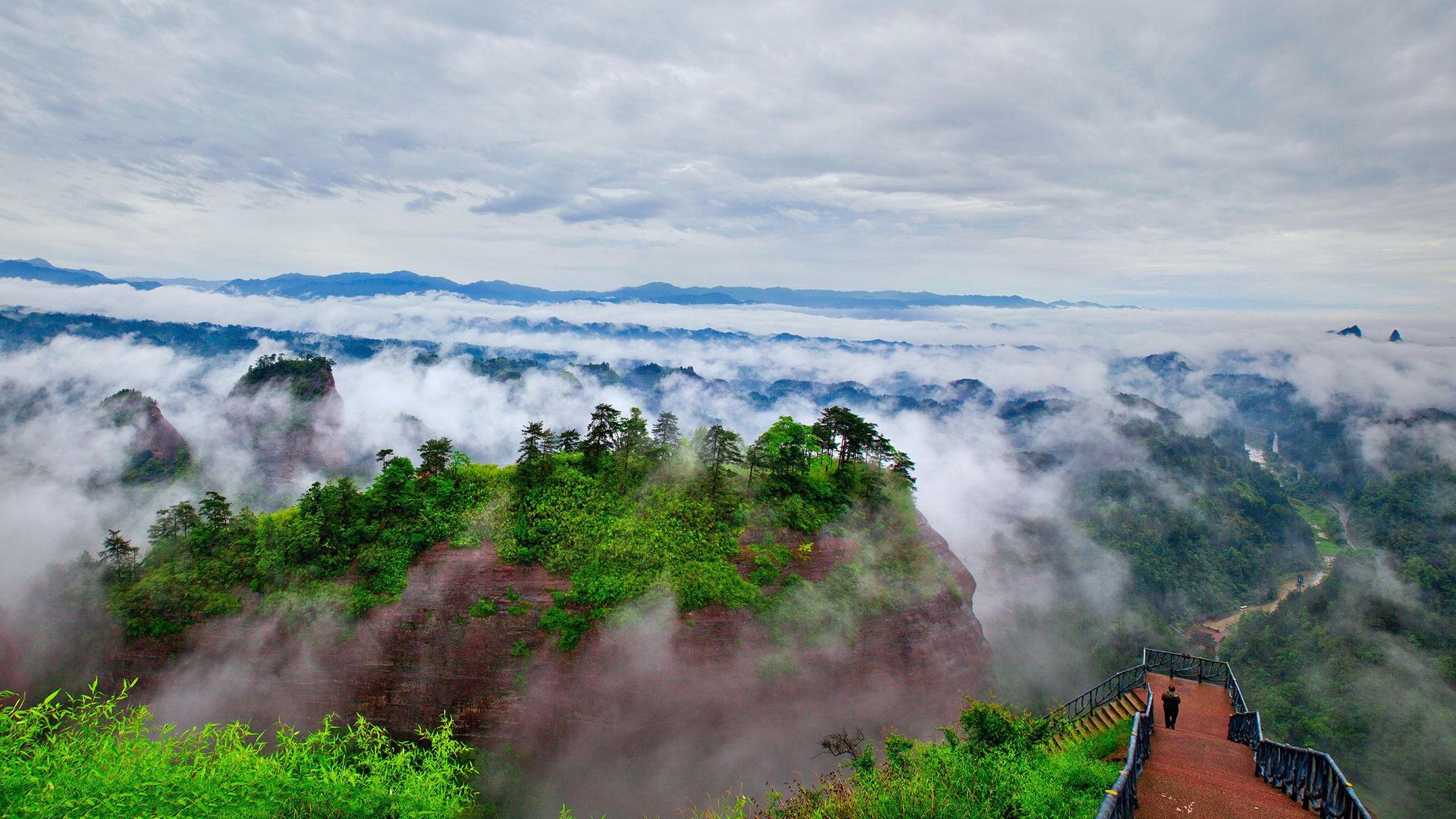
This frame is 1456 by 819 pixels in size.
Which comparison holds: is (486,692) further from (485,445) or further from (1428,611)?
(485,445)

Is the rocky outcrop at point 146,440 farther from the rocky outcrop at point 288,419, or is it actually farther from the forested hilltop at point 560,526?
the forested hilltop at point 560,526

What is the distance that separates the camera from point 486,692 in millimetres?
28812

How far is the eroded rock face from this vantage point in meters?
28.4

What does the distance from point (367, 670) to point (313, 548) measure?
295 inches

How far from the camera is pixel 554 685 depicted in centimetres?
2902

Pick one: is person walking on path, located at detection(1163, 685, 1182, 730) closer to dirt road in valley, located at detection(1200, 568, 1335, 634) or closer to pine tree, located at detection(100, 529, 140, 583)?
pine tree, located at detection(100, 529, 140, 583)

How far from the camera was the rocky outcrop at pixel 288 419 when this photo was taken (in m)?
88.9

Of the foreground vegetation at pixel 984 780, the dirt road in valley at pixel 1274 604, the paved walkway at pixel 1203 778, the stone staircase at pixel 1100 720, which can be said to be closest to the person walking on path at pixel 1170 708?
the paved walkway at pixel 1203 778

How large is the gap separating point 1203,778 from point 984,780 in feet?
16.9

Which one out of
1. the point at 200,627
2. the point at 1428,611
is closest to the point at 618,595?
the point at 200,627

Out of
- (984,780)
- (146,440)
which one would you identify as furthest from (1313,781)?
(146,440)

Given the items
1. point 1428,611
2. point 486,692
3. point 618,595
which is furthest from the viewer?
point 1428,611

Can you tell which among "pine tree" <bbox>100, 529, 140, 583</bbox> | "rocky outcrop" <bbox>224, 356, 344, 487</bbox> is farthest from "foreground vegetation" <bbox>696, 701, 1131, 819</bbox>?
"rocky outcrop" <bbox>224, 356, 344, 487</bbox>

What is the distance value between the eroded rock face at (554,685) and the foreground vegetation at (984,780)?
8.84 metres
